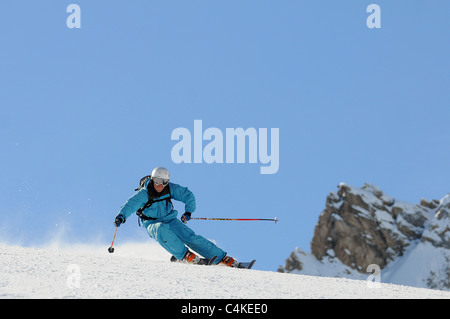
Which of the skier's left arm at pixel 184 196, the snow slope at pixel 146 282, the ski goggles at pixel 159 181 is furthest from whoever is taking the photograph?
the skier's left arm at pixel 184 196

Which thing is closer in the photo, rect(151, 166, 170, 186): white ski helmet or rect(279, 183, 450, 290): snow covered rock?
rect(151, 166, 170, 186): white ski helmet

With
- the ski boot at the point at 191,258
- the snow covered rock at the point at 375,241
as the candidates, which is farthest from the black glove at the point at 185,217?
the snow covered rock at the point at 375,241

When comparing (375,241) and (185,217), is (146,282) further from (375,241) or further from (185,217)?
(375,241)

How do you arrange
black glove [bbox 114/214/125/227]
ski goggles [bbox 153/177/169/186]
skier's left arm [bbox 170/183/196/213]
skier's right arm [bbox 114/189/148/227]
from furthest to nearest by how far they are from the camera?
skier's left arm [bbox 170/183/196/213]
ski goggles [bbox 153/177/169/186]
skier's right arm [bbox 114/189/148/227]
black glove [bbox 114/214/125/227]

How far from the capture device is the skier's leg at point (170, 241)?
11047mm

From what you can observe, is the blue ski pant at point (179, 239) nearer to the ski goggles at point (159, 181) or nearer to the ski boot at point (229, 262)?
the ski boot at point (229, 262)

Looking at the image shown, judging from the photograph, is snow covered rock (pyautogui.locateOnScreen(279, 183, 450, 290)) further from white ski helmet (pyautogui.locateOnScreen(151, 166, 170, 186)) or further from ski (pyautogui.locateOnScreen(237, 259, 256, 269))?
white ski helmet (pyautogui.locateOnScreen(151, 166, 170, 186))

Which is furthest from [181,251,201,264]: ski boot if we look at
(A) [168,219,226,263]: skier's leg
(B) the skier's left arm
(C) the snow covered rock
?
(C) the snow covered rock

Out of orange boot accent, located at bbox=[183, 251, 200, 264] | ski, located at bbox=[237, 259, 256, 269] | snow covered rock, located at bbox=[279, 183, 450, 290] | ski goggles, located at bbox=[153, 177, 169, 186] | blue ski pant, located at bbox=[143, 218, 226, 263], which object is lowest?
snow covered rock, located at bbox=[279, 183, 450, 290]

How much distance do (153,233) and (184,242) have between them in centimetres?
58

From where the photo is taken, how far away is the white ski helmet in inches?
443

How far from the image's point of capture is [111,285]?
682cm

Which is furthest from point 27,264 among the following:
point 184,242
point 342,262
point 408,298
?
point 342,262

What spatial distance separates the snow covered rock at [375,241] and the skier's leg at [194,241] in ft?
488
